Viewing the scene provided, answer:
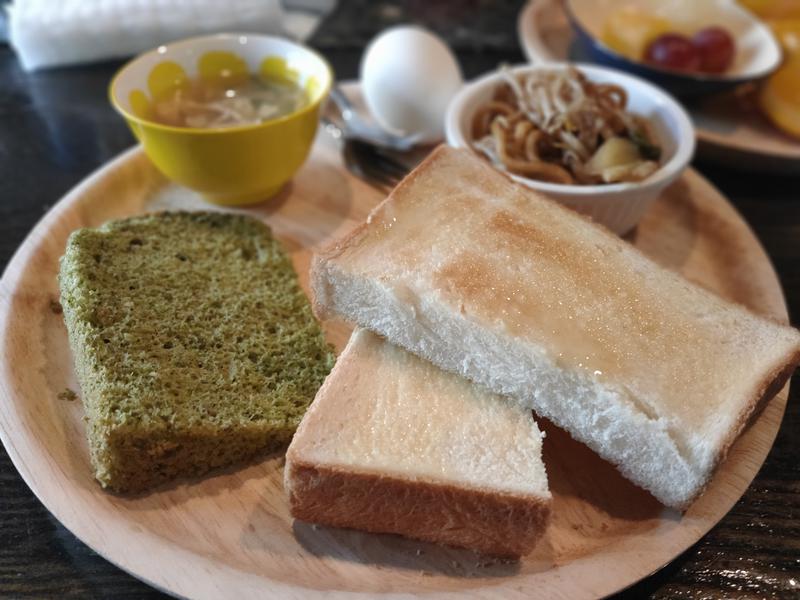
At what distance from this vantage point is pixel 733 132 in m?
2.91

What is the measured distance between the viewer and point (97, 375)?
5.21ft

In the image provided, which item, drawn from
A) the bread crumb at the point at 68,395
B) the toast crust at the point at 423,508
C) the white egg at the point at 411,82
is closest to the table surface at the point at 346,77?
the bread crumb at the point at 68,395

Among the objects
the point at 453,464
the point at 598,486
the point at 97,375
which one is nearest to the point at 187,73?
the point at 97,375

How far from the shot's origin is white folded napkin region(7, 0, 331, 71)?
10.6ft

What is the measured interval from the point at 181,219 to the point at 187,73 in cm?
68

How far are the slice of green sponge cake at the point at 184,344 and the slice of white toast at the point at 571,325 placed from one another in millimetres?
Result: 215

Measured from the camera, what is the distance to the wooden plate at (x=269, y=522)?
54.1 inches

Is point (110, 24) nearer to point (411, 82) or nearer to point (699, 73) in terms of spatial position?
point (411, 82)

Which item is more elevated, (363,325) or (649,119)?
(649,119)

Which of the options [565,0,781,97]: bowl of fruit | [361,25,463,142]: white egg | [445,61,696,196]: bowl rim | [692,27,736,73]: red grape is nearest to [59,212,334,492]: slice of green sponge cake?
[445,61,696,196]: bowl rim

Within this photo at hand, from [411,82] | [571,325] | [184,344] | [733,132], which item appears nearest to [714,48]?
[733,132]

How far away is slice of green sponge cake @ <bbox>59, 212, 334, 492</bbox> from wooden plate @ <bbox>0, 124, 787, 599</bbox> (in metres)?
0.08

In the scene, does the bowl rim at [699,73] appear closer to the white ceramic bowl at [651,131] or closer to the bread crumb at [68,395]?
the white ceramic bowl at [651,131]

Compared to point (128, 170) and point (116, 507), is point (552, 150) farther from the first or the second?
point (116, 507)
